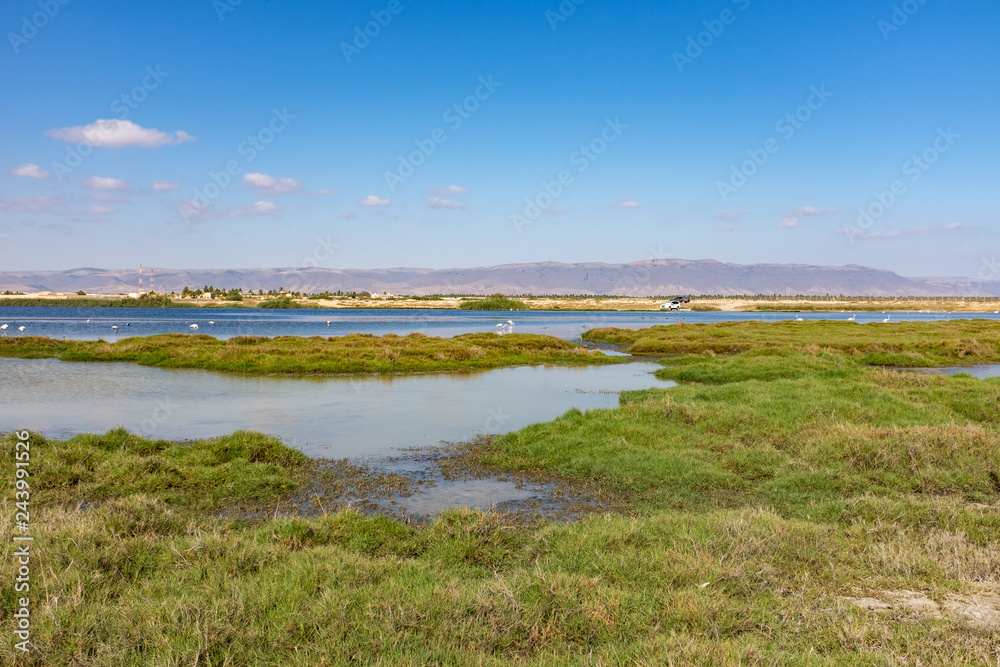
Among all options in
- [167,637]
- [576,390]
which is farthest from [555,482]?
[576,390]

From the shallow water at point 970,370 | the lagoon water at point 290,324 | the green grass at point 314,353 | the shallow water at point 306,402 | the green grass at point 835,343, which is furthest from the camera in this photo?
the lagoon water at point 290,324

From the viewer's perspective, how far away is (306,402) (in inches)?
925

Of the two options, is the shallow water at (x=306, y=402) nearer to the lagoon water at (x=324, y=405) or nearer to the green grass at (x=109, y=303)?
the lagoon water at (x=324, y=405)

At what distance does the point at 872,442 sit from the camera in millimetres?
13406

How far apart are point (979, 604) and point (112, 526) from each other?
10785 mm

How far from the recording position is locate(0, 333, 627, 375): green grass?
33.5 metres

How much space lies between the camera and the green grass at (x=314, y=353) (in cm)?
3353

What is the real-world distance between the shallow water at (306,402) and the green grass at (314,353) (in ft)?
7.57

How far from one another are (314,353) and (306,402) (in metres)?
13.4

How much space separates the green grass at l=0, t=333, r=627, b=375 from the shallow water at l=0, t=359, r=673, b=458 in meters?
2.31

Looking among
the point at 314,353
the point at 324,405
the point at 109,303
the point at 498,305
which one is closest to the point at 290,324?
the point at 314,353

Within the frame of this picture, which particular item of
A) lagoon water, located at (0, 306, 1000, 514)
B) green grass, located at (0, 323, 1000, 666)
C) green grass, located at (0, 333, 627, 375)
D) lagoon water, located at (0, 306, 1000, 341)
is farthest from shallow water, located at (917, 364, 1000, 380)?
lagoon water, located at (0, 306, 1000, 341)

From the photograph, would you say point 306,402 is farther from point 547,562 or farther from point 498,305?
point 498,305

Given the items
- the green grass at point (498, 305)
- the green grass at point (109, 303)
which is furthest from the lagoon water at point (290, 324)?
the green grass at point (109, 303)
